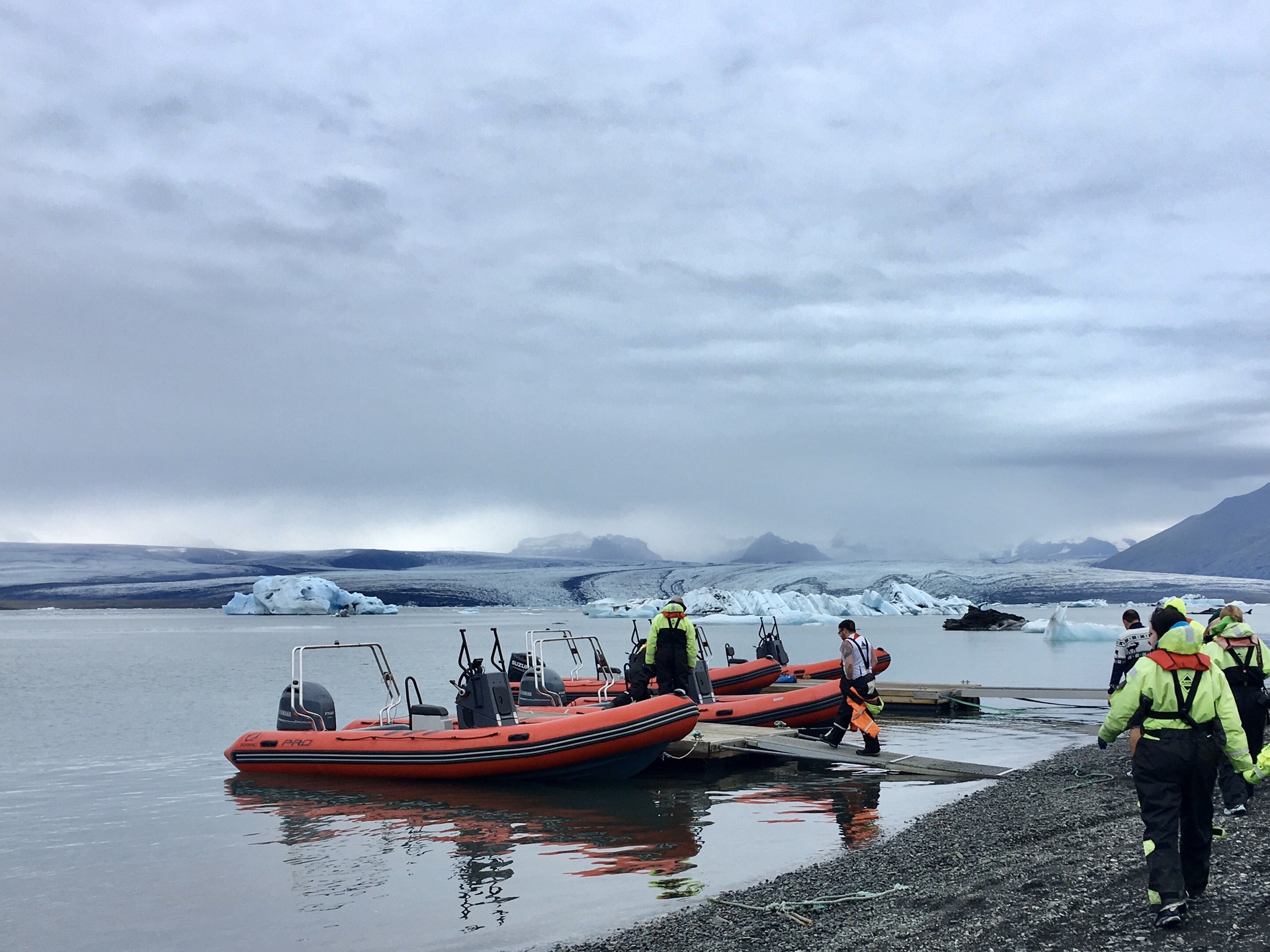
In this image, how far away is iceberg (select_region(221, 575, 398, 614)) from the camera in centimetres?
7444

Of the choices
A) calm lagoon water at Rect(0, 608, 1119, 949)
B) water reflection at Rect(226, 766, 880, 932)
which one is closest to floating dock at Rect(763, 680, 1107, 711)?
calm lagoon water at Rect(0, 608, 1119, 949)

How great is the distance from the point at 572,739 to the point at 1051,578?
12678 cm

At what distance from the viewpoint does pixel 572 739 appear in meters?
9.77

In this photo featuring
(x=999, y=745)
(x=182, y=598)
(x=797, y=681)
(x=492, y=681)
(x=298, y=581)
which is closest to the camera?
(x=492, y=681)

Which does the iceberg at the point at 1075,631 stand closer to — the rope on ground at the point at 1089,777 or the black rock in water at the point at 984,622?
the black rock in water at the point at 984,622

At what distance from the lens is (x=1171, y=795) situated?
392 cm

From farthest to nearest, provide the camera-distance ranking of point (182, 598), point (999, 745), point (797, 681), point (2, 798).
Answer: point (182, 598) → point (797, 681) → point (999, 745) → point (2, 798)

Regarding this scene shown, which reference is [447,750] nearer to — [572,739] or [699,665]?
[572,739]

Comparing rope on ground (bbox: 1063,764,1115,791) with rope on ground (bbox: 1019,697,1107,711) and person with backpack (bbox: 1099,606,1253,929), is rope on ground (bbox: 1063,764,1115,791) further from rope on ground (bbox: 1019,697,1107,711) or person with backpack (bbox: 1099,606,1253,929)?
rope on ground (bbox: 1019,697,1107,711)

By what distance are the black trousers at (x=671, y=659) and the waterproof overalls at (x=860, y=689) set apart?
174 centimetres

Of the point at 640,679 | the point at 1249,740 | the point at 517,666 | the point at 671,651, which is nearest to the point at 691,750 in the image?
the point at 640,679

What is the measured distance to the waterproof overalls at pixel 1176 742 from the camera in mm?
3902

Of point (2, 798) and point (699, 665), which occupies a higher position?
point (699, 665)

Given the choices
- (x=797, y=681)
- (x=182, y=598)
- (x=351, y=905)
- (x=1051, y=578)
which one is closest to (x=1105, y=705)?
(x=797, y=681)
